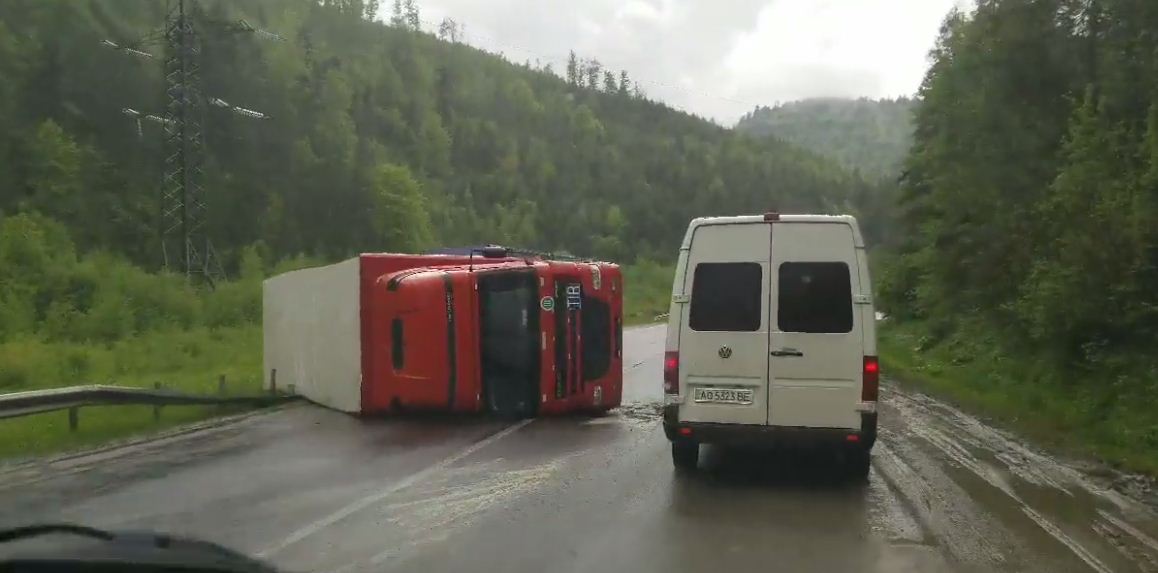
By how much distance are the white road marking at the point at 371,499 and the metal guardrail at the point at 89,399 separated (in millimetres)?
4735

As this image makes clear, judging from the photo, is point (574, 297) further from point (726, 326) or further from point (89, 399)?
point (89, 399)

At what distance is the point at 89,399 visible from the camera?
39.0 feet

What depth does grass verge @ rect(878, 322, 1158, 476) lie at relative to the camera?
36.2ft

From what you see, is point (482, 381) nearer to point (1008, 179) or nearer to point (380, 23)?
point (1008, 179)

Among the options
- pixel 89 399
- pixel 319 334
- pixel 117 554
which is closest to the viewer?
pixel 117 554

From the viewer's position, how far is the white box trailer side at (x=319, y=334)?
46.1ft

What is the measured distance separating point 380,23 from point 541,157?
24106mm

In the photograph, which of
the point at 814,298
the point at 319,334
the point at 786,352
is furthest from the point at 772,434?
the point at 319,334

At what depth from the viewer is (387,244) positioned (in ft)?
233

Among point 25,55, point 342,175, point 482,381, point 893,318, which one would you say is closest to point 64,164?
point 25,55

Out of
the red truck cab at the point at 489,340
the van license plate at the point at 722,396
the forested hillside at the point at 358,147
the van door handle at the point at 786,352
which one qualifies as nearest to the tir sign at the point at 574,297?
the red truck cab at the point at 489,340

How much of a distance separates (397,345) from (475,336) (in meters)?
1.25

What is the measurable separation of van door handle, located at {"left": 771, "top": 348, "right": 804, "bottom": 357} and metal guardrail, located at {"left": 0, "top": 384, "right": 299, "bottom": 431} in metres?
8.15

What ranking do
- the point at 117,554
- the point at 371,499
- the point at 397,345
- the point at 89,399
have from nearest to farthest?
the point at 117,554 → the point at 371,499 → the point at 89,399 → the point at 397,345
